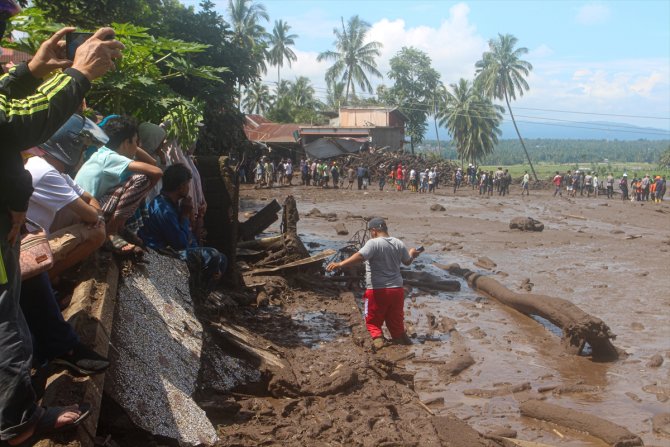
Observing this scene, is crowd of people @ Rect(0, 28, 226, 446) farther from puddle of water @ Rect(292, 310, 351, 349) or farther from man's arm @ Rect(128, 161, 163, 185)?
puddle of water @ Rect(292, 310, 351, 349)

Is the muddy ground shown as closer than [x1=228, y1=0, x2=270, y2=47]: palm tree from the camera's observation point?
Yes

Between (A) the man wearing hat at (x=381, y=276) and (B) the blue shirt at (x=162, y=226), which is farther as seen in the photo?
(A) the man wearing hat at (x=381, y=276)

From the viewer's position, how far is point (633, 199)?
38344 mm

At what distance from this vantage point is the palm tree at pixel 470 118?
59531mm

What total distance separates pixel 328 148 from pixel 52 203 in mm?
41504

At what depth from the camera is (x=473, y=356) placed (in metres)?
7.98

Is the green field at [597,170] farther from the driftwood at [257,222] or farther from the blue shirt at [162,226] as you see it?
the blue shirt at [162,226]

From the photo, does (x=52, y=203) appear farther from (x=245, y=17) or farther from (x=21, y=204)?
(x=245, y=17)

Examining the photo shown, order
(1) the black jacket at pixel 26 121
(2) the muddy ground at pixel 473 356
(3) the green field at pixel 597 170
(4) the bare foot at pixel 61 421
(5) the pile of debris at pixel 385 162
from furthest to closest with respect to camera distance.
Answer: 1. (3) the green field at pixel 597 170
2. (5) the pile of debris at pixel 385 162
3. (2) the muddy ground at pixel 473 356
4. (4) the bare foot at pixel 61 421
5. (1) the black jacket at pixel 26 121

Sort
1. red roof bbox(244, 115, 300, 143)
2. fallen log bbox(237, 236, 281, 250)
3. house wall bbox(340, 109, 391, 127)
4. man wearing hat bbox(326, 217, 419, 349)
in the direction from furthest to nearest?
1. house wall bbox(340, 109, 391, 127)
2. red roof bbox(244, 115, 300, 143)
3. fallen log bbox(237, 236, 281, 250)
4. man wearing hat bbox(326, 217, 419, 349)

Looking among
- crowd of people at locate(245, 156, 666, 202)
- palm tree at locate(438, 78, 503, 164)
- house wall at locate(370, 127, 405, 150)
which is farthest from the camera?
palm tree at locate(438, 78, 503, 164)

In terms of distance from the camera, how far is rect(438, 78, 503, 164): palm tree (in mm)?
59531

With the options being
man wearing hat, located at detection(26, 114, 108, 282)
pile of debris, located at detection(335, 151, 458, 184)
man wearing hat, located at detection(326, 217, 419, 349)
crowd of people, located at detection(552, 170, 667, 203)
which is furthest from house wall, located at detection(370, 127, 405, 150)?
man wearing hat, located at detection(26, 114, 108, 282)

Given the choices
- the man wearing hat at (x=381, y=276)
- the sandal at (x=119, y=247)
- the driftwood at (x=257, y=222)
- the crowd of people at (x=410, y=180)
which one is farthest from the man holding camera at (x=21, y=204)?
the crowd of people at (x=410, y=180)
